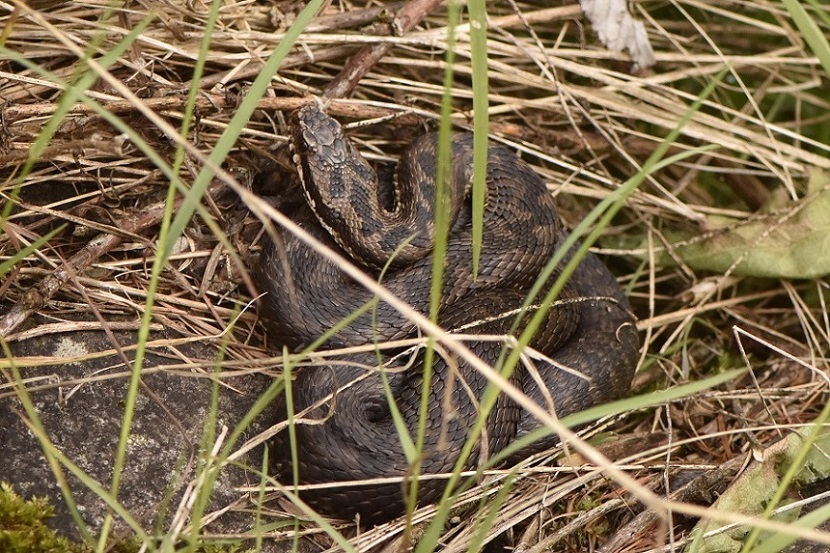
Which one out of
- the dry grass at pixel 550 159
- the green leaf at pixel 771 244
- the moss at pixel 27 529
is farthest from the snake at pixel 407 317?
the moss at pixel 27 529

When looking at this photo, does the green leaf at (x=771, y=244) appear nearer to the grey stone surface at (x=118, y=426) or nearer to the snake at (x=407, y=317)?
the snake at (x=407, y=317)

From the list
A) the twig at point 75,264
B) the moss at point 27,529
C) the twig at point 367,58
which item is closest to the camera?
the moss at point 27,529

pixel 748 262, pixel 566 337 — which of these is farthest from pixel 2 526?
pixel 748 262

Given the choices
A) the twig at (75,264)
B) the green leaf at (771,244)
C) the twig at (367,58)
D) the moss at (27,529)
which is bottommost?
the moss at (27,529)

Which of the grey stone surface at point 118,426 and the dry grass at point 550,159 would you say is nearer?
the grey stone surface at point 118,426

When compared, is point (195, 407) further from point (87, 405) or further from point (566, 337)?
point (566, 337)

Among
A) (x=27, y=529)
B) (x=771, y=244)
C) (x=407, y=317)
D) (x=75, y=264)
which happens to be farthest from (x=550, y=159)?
(x=27, y=529)
